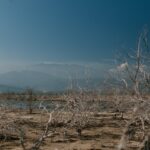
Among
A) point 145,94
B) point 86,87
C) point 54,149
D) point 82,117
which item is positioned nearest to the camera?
point 145,94

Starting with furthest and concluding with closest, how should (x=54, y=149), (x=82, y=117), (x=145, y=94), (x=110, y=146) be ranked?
(x=82, y=117) → (x=110, y=146) → (x=54, y=149) → (x=145, y=94)

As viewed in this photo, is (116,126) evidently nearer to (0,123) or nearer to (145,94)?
(0,123)

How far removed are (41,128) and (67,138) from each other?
4209 millimetres

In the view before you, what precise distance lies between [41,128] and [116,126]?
4316mm

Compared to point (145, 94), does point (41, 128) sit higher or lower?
lower

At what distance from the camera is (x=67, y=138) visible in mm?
18500

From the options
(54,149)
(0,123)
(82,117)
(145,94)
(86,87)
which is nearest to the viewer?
(145,94)

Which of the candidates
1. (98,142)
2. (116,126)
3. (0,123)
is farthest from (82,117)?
(0,123)

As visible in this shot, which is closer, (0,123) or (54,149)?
(0,123)

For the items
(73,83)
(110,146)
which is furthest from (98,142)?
(73,83)

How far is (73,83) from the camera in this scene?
21.4 m

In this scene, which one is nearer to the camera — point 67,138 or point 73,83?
point 67,138

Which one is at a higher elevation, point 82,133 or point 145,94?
point 145,94

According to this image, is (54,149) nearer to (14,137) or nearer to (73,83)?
(14,137)
